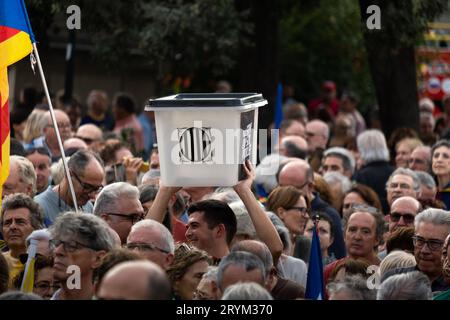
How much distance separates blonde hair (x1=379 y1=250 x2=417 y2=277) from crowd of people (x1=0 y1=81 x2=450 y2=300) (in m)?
0.02

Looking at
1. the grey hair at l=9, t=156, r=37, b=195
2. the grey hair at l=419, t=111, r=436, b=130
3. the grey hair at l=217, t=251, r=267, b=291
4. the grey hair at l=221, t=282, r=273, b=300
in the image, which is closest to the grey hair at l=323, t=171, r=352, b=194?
the grey hair at l=9, t=156, r=37, b=195

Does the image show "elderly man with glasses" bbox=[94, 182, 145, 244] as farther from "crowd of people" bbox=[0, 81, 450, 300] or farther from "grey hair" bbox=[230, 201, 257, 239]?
"grey hair" bbox=[230, 201, 257, 239]

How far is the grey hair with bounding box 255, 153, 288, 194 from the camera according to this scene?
11992 mm

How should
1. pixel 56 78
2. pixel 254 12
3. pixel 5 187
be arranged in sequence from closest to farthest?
pixel 5 187
pixel 254 12
pixel 56 78

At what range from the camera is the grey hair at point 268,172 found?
472 inches

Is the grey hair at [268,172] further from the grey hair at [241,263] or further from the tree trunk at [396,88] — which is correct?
the grey hair at [241,263]

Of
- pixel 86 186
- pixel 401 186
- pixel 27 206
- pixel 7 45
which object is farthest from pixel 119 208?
pixel 401 186

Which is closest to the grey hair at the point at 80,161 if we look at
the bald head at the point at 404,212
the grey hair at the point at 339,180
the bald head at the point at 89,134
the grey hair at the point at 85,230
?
the bald head at the point at 404,212

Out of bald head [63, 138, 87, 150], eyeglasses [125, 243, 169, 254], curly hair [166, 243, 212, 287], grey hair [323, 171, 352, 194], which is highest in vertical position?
bald head [63, 138, 87, 150]

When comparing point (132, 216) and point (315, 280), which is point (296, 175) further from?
point (315, 280)

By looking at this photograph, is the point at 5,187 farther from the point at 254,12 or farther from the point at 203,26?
the point at 254,12

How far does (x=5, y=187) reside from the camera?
9805mm
